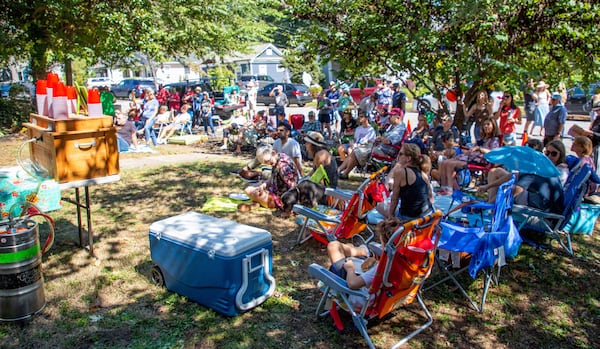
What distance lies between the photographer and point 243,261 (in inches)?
147

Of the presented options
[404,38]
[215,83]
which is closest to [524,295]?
[404,38]

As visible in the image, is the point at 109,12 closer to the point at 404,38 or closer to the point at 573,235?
the point at 404,38

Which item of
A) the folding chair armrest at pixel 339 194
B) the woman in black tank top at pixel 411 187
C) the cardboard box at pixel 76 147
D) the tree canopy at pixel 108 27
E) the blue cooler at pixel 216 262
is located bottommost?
the blue cooler at pixel 216 262

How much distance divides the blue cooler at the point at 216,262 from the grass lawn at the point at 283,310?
0.34 feet

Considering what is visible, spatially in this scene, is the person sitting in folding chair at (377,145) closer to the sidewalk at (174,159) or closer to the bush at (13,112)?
the sidewalk at (174,159)

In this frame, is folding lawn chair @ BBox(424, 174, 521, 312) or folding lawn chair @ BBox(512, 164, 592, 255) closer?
folding lawn chair @ BBox(424, 174, 521, 312)

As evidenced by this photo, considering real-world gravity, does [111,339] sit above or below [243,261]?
below

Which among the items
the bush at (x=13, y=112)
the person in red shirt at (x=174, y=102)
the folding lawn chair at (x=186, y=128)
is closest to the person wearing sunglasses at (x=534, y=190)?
the folding lawn chair at (x=186, y=128)

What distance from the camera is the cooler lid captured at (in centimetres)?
374

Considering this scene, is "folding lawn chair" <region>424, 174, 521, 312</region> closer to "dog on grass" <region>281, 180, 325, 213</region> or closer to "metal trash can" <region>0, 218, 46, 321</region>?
"dog on grass" <region>281, 180, 325, 213</region>

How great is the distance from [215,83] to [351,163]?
60.4 ft

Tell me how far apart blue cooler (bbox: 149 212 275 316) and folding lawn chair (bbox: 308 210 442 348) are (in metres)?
0.60

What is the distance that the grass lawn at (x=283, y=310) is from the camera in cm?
359

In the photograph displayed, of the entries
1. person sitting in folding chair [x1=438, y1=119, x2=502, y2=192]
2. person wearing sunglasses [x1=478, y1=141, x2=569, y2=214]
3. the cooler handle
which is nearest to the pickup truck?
person sitting in folding chair [x1=438, y1=119, x2=502, y2=192]
